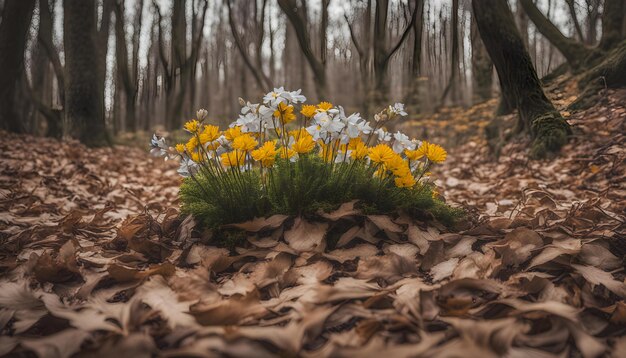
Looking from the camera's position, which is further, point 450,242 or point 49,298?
point 450,242

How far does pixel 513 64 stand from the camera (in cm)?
331

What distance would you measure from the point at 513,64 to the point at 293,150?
104 inches

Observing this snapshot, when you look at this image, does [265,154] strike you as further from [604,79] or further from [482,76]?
[482,76]

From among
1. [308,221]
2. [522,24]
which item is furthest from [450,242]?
[522,24]

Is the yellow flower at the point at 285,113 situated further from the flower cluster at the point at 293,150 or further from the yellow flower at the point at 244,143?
the yellow flower at the point at 244,143

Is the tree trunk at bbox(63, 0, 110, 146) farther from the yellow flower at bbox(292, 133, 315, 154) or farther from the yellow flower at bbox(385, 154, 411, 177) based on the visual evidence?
the yellow flower at bbox(385, 154, 411, 177)

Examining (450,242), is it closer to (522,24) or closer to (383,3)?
(383,3)

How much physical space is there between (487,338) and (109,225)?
6.84 ft

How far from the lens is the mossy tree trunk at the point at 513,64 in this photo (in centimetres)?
330

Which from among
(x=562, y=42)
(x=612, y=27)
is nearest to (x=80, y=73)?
(x=562, y=42)

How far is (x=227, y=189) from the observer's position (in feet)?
5.49

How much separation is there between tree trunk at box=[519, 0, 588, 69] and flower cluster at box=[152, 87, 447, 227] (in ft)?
13.8

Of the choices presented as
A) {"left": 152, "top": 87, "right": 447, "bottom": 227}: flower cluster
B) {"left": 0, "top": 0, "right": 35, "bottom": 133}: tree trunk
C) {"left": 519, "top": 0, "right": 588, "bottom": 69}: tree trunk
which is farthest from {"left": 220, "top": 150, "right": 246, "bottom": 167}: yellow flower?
{"left": 0, "top": 0, "right": 35, "bottom": 133}: tree trunk

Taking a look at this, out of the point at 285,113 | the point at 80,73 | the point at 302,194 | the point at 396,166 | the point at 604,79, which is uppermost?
the point at 80,73
